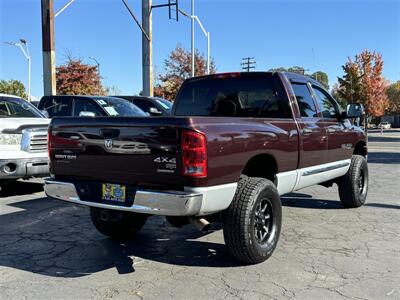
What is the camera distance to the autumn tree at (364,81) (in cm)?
4231

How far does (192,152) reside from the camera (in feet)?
12.2

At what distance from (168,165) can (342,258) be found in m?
2.16

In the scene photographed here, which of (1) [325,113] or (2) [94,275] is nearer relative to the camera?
(2) [94,275]

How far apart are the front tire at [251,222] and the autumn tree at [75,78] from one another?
1510 inches

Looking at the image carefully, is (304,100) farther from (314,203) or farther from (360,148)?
(314,203)

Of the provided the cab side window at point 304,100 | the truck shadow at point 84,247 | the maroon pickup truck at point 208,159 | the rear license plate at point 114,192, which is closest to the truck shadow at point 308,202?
the maroon pickup truck at point 208,159

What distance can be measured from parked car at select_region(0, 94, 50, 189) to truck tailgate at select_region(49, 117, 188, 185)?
10.0 ft

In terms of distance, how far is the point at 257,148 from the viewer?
4.42 metres

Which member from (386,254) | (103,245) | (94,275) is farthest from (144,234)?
(386,254)

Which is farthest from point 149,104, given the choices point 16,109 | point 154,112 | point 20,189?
point 20,189

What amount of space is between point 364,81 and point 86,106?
38.1 meters

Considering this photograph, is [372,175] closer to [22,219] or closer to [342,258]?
[342,258]

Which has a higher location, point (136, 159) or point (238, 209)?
point (136, 159)

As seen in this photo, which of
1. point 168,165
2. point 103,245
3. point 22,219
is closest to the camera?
point 168,165
